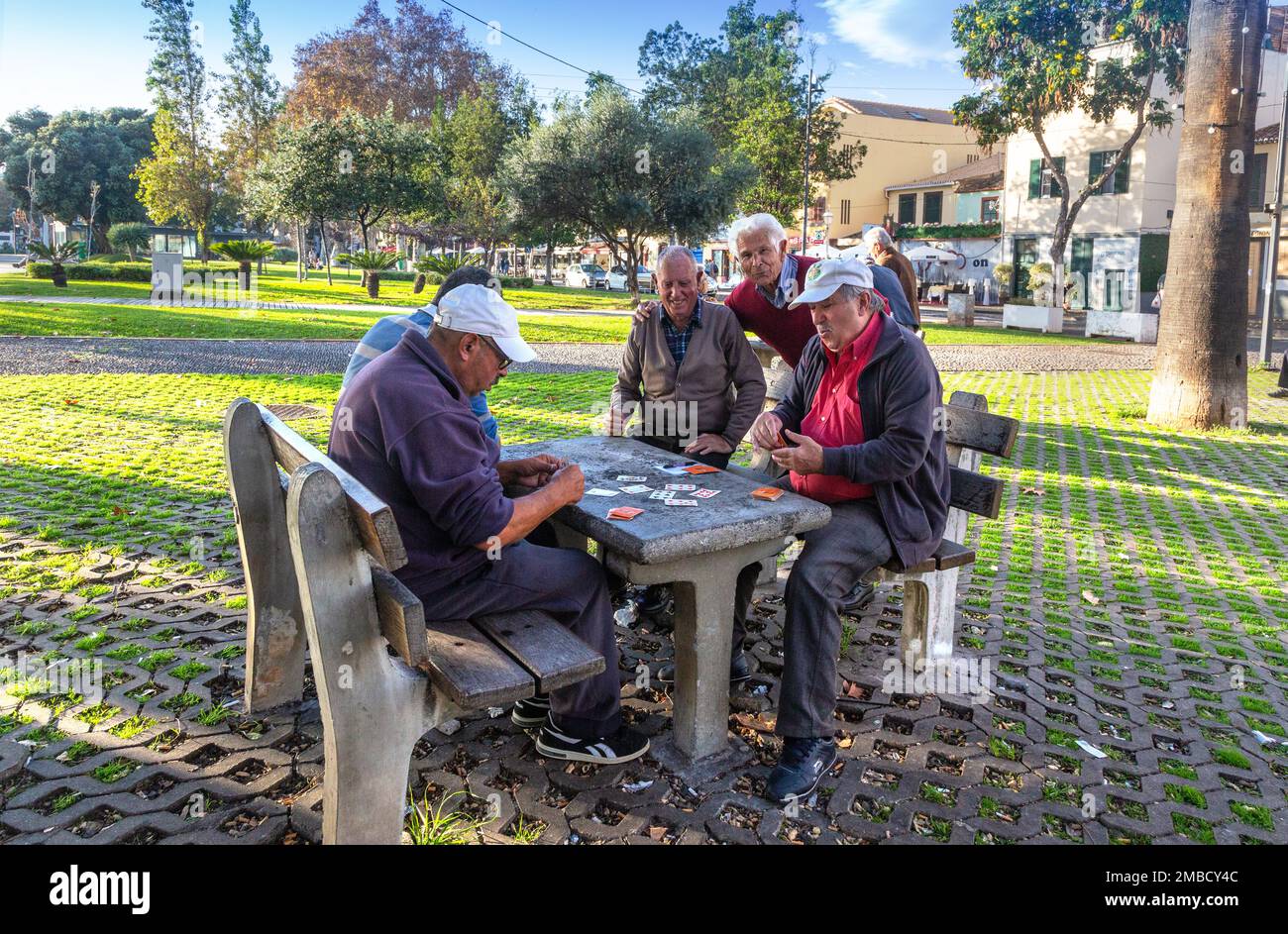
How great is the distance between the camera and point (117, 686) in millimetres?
3682

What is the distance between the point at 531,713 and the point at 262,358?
12487mm

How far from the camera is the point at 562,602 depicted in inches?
123

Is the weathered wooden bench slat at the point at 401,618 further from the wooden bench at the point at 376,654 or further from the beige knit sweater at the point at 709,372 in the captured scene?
the beige knit sweater at the point at 709,372

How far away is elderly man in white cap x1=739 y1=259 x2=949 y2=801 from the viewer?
10.5 feet

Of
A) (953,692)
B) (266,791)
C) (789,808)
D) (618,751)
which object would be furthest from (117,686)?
(953,692)

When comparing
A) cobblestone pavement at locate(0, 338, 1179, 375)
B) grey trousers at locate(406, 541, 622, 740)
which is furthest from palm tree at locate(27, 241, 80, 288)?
grey trousers at locate(406, 541, 622, 740)

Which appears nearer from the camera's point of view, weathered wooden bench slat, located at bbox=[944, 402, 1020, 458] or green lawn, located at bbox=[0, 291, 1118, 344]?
weathered wooden bench slat, located at bbox=[944, 402, 1020, 458]

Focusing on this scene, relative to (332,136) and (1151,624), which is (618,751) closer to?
(1151,624)

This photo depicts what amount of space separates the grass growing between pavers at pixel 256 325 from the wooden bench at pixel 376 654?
36.9 ft

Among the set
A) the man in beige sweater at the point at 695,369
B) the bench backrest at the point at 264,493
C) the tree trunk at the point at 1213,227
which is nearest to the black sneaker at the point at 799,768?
the bench backrest at the point at 264,493

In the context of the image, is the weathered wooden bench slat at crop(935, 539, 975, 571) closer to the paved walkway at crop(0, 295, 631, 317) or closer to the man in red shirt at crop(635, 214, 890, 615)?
the man in red shirt at crop(635, 214, 890, 615)

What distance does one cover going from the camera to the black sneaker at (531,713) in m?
3.49

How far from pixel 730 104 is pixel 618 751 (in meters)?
46.2

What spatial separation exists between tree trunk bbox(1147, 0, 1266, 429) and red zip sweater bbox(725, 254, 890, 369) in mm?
6601
